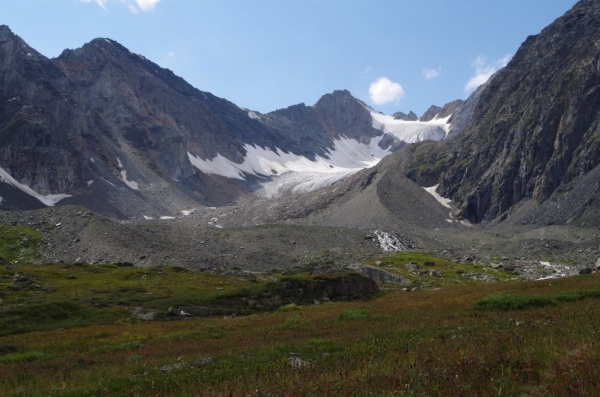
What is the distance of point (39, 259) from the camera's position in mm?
73375

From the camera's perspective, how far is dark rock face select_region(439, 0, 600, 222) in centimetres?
13825

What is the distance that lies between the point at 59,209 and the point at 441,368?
98394 millimetres

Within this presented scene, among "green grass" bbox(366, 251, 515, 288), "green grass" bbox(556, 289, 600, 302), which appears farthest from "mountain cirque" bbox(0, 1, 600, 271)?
"green grass" bbox(556, 289, 600, 302)

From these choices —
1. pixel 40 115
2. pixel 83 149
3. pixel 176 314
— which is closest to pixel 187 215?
pixel 83 149

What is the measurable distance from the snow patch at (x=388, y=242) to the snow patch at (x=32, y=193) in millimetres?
102780

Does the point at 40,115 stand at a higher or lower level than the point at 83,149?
higher

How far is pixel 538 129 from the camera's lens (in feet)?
488

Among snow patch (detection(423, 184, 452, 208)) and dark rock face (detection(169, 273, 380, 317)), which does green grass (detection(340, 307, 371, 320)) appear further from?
snow patch (detection(423, 184, 452, 208))

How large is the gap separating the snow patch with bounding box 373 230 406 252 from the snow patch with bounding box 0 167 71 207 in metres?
103

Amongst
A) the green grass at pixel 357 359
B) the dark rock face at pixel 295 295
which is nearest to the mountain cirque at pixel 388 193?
the dark rock face at pixel 295 295

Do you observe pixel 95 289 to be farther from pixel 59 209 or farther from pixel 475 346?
pixel 59 209

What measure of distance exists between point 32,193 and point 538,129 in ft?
519

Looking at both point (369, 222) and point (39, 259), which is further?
point (369, 222)

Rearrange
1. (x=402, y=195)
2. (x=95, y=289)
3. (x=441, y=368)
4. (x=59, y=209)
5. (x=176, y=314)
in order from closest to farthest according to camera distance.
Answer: (x=441, y=368) < (x=176, y=314) < (x=95, y=289) < (x=59, y=209) < (x=402, y=195)
